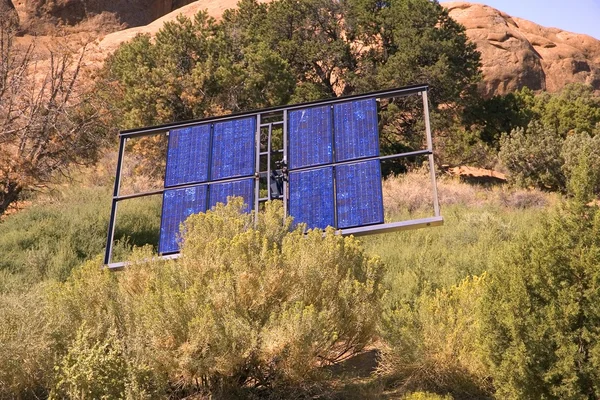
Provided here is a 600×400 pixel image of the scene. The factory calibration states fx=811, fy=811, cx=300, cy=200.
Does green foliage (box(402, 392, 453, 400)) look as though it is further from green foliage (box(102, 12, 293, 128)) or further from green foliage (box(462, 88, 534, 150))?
green foliage (box(462, 88, 534, 150))

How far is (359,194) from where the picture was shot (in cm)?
1394

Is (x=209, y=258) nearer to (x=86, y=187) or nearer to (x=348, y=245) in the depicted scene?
(x=348, y=245)

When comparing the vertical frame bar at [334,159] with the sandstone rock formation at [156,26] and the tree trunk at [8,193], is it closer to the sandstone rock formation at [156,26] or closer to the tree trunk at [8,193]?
the tree trunk at [8,193]

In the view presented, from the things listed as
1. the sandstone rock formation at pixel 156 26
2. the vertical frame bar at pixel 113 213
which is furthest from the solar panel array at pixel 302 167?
the sandstone rock formation at pixel 156 26

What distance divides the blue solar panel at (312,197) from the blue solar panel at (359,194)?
170 mm

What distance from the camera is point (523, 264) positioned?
1164cm

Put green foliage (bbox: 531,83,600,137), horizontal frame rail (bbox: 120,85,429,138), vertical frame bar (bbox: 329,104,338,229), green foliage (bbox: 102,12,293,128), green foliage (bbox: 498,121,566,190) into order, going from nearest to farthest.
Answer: vertical frame bar (bbox: 329,104,338,229) < horizontal frame rail (bbox: 120,85,429,138) < green foliage (bbox: 102,12,293,128) < green foliage (bbox: 498,121,566,190) < green foliage (bbox: 531,83,600,137)

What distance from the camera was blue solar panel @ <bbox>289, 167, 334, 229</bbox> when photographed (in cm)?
1388

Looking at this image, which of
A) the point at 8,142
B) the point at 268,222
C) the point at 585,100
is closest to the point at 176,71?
the point at 8,142

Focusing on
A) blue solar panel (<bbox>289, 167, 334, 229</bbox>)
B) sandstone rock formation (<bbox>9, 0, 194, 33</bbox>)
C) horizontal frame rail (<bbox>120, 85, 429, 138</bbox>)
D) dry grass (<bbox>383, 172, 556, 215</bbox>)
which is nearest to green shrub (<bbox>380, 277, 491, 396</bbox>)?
blue solar panel (<bbox>289, 167, 334, 229</bbox>)

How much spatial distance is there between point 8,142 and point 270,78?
34.7 feet

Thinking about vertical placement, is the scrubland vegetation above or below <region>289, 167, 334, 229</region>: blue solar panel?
below

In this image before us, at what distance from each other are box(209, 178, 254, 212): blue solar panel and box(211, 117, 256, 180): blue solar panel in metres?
0.18

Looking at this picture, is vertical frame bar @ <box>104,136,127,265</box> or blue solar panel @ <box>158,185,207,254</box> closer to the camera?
blue solar panel @ <box>158,185,207,254</box>
